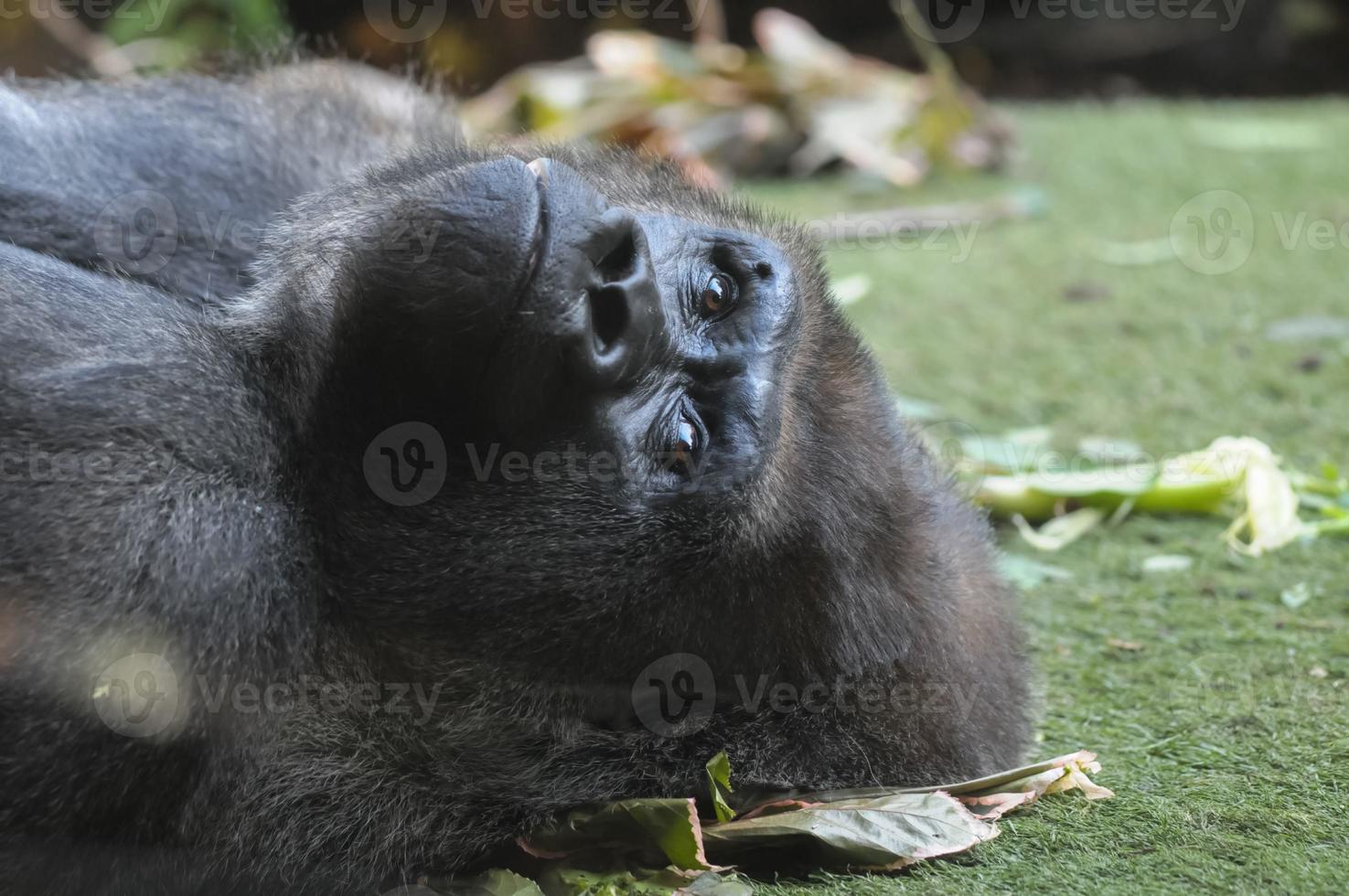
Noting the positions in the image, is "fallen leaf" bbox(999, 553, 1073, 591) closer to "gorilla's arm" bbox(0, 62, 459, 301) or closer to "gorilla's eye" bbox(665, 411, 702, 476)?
"gorilla's eye" bbox(665, 411, 702, 476)

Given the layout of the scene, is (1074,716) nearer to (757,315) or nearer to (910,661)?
(910,661)

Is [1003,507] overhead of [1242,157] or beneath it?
beneath

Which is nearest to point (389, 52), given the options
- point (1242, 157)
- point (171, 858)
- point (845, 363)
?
point (1242, 157)

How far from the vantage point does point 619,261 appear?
258 cm

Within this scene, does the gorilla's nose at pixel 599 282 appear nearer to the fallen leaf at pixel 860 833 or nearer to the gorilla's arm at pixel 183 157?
the fallen leaf at pixel 860 833

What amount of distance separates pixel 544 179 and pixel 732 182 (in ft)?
17.5

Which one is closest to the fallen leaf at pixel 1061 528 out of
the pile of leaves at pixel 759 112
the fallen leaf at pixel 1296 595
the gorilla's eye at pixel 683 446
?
the fallen leaf at pixel 1296 595

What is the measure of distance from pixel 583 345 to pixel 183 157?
177 cm

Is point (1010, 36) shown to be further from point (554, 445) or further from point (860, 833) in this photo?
point (860, 833)

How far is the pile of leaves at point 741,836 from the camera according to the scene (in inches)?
95.3

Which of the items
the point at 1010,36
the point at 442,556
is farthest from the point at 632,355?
the point at 1010,36

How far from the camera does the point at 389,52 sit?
1014 cm

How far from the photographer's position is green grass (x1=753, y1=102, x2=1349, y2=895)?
2.46 meters

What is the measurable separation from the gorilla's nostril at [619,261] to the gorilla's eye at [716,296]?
0.26m
